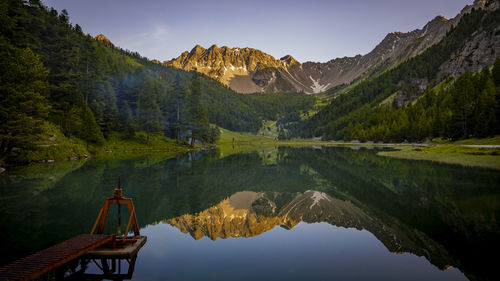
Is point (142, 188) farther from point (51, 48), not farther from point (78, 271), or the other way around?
point (51, 48)

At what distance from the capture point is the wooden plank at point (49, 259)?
8.20 m

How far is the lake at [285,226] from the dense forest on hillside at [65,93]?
15.6 meters

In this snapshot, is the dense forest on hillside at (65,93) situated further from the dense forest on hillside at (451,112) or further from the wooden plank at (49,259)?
the dense forest on hillside at (451,112)

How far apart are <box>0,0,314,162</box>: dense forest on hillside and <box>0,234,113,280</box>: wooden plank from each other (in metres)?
39.1

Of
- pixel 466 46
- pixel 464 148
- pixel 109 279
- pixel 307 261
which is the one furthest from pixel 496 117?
pixel 466 46

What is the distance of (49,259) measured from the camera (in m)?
9.27

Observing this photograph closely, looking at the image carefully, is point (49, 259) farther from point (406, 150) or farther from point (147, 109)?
point (406, 150)

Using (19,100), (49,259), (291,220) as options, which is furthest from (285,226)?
(19,100)

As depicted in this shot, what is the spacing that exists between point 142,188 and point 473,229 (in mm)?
27084

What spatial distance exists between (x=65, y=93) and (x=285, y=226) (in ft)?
232

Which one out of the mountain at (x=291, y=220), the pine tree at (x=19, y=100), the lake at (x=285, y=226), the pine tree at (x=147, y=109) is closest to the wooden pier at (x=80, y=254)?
the lake at (x=285, y=226)

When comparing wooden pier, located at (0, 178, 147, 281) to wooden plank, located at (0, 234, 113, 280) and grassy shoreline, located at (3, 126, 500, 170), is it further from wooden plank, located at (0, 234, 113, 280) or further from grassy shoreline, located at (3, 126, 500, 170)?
grassy shoreline, located at (3, 126, 500, 170)

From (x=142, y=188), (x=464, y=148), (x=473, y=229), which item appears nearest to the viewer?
(x=473, y=229)

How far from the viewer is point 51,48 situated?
67312 mm
